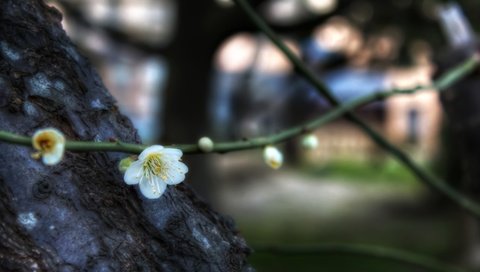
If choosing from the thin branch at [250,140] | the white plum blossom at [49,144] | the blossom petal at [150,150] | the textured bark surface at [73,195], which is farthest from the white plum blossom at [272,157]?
the white plum blossom at [49,144]

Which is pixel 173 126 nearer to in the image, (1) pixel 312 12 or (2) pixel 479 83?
(1) pixel 312 12

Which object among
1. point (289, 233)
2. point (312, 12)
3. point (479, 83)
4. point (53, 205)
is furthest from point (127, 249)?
point (289, 233)

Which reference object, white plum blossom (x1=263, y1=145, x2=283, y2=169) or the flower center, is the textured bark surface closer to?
the flower center

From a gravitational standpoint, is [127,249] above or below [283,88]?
below

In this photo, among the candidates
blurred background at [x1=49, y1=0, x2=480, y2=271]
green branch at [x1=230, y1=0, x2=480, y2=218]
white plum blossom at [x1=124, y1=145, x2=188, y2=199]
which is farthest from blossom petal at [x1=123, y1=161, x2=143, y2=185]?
green branch at [x1=230, y1=0, x2=480, y2=218]

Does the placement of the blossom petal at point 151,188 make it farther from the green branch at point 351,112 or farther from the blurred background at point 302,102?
the green branch at point 351,112

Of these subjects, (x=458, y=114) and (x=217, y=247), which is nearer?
(x=217, y=247)
